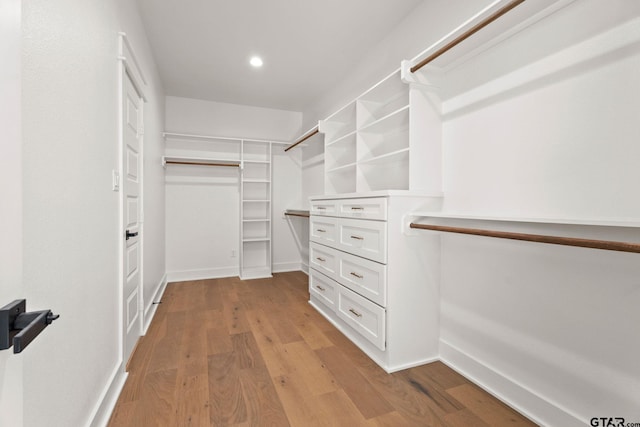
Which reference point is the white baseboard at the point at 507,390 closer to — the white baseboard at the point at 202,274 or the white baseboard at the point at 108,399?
the white baseboard at the point at 108,399

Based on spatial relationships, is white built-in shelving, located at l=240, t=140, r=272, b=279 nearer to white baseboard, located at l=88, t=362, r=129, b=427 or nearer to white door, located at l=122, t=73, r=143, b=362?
white door, located at l=122, t=73, r=143, b=362

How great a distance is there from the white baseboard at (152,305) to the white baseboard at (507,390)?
2444mm

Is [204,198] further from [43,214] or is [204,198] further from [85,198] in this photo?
[43,214]

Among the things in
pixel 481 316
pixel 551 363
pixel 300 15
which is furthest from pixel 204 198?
pixel 551 363

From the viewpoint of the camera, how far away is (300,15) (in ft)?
8.09

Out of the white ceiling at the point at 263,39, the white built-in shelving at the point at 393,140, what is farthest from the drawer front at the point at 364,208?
the white ceiling at the point at 263,39

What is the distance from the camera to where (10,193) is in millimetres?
551

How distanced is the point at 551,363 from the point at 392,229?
104cm

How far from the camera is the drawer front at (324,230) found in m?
2.68

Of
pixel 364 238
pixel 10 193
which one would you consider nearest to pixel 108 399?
pixel 10 193

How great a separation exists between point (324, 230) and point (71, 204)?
2013mm

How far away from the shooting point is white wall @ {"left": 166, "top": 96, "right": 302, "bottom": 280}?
4.23 m

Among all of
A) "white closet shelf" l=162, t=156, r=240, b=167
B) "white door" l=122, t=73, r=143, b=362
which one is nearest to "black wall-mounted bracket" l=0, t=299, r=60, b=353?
"white door" l=122, t=73, r=143, b=362

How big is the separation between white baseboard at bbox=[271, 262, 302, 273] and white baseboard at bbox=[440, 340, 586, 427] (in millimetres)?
3053
